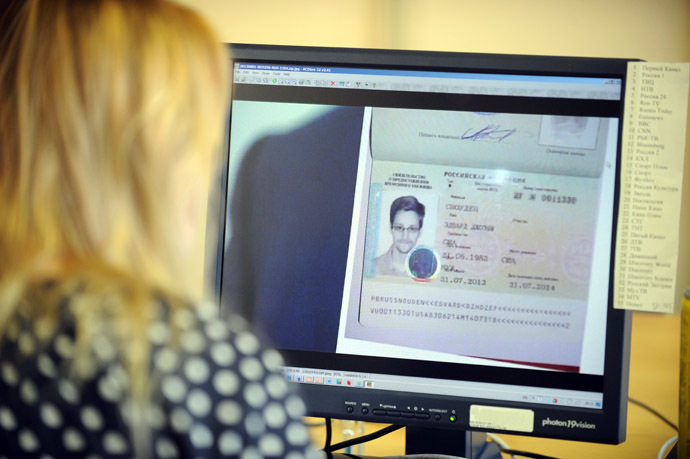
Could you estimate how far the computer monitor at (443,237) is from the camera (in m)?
0.70

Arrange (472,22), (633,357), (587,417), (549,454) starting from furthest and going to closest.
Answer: (472,22) → (633,357) → (549,454) → (587,417)

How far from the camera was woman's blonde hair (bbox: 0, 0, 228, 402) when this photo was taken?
45 cm

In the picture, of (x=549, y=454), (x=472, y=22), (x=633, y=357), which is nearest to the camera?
(x=549, y=454)

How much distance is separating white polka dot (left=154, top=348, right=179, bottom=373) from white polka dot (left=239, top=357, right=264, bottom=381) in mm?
43

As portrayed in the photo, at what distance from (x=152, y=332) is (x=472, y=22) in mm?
2105

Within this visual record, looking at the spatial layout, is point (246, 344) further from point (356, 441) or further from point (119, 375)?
point (356, 441)

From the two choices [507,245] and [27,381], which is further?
[507,245]

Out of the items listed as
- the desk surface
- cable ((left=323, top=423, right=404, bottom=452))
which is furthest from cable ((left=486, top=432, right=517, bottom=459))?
cable ((left=323, top=423, right=404, bottom=452))

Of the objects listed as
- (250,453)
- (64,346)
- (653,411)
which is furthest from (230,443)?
(653,411)

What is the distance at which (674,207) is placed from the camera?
0.72 meters

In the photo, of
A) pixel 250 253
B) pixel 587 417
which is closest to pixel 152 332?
pixel 250 253

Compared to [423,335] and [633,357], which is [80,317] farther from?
[633,357]

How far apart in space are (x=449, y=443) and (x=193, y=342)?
0.46 m

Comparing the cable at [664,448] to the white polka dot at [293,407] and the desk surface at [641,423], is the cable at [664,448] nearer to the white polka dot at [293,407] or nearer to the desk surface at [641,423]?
the desk surface at [641,423]
